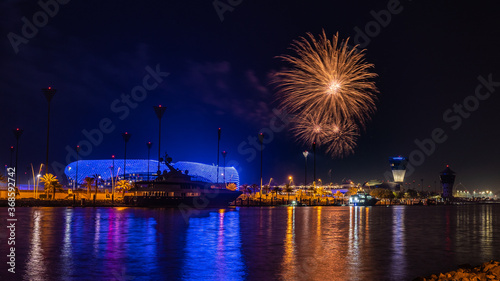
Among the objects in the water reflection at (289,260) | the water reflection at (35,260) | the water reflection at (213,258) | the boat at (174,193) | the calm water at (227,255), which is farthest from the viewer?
the boat at (174,193)

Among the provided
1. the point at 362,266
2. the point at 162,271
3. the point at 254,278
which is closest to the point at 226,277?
the point at 254,278

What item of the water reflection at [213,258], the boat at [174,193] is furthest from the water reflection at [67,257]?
the boat at [174,193]

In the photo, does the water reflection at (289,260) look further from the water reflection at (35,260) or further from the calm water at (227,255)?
the water reflection at (35,260)

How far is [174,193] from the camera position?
84.3 m

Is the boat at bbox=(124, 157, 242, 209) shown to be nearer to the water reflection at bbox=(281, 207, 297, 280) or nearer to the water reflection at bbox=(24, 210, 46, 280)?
the water reflection at bbox=(24, 210, 46, 280)

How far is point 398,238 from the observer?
3134 centimetres

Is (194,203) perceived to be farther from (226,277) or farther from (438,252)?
(226,277)

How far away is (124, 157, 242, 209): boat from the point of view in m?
84.0

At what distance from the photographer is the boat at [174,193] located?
3307 inches

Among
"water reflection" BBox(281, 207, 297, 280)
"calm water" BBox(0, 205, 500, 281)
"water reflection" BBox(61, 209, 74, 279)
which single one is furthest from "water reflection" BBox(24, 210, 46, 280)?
"water reflection" BBox(281, 207, 297, 280)

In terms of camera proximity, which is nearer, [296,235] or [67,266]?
[67,266]

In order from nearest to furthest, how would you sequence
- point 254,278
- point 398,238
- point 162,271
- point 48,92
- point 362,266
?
1. point 254,278
2. point 162,271
3. point 362,266
4. point 398,238
5. point 48,92

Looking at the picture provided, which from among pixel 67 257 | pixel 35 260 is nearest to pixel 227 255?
pixel 67 257

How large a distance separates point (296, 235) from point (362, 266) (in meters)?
12.9
